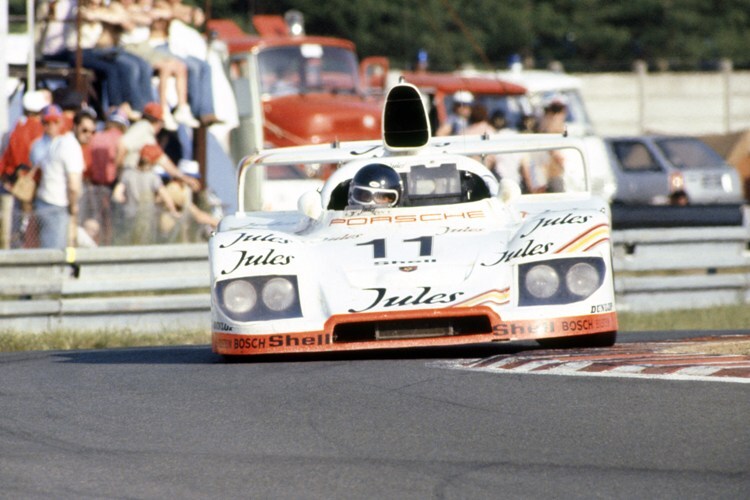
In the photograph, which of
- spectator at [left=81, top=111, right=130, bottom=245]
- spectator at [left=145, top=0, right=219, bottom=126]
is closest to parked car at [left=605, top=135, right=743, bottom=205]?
spectator at [left=145, top=0, right=219, bottom=126]

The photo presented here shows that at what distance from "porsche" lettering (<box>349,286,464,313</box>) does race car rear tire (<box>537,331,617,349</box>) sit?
0.86 meters

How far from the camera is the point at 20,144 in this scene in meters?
13.7

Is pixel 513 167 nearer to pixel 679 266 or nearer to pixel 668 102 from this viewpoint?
pixel 679 266

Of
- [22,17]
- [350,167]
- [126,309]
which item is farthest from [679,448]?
[22,17]

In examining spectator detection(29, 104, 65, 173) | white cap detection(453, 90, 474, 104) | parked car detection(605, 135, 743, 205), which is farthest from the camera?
parked car detection(605, 135, 743, 205)

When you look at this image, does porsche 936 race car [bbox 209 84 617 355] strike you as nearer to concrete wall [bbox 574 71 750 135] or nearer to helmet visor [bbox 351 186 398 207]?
helmet visor [bbox 351 186 398 207]

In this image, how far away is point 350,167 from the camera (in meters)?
9.09

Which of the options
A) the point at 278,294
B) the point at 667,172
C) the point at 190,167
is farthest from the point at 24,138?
the point at 667,172

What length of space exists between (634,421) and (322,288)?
7.94 feet

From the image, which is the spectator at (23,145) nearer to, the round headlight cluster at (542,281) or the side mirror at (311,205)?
the side mirror at (311,205)

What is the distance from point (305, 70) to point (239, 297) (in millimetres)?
13205

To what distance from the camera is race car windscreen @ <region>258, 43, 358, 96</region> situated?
2044 centimetres

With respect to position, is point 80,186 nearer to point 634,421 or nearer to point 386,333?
point 386,333

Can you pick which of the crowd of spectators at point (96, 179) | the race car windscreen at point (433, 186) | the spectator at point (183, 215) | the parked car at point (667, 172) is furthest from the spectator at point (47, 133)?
the parked car at point (667, 172)
